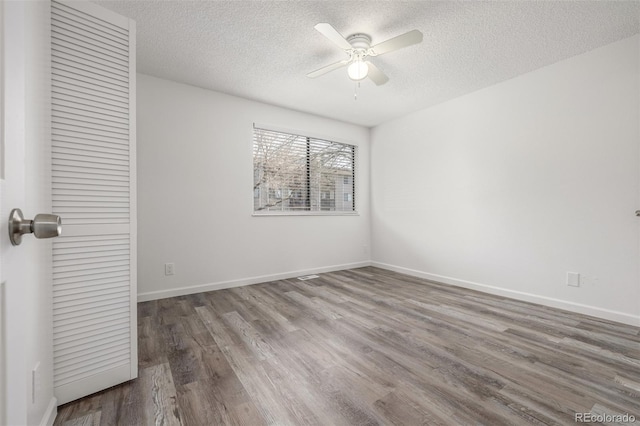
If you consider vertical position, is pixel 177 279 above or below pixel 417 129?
below

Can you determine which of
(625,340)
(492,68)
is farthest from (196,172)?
(625,340)

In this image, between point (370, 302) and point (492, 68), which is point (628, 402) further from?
point (492, 68)

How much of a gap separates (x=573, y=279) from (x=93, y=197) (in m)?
3.84

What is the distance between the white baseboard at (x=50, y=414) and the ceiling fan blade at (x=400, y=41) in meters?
2.77

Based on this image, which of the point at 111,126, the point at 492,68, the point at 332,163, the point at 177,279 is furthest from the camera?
the point at 332,163

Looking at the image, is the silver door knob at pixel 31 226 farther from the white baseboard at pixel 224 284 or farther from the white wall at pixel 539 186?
the white wall at pixel 539 186

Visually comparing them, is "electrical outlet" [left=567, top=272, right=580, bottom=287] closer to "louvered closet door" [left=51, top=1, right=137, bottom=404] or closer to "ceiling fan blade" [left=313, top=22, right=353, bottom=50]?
"ceiling fan blade" [left=313, top=22, right=353, bottom=50]

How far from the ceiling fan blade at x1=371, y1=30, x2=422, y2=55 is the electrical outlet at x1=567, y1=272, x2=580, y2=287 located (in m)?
2.56

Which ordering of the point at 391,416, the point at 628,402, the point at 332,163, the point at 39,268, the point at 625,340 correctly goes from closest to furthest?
the point at 39,268, the point at 391,416, the point at 628,402, the point at 625,340, the point at 332,163

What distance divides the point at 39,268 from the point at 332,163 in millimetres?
3791

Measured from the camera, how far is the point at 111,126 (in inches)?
58.3

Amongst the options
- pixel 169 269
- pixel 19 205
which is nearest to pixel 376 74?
pixel 19 205

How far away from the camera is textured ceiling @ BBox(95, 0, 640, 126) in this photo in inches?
78.0

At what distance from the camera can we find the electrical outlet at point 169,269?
302 centimetres
